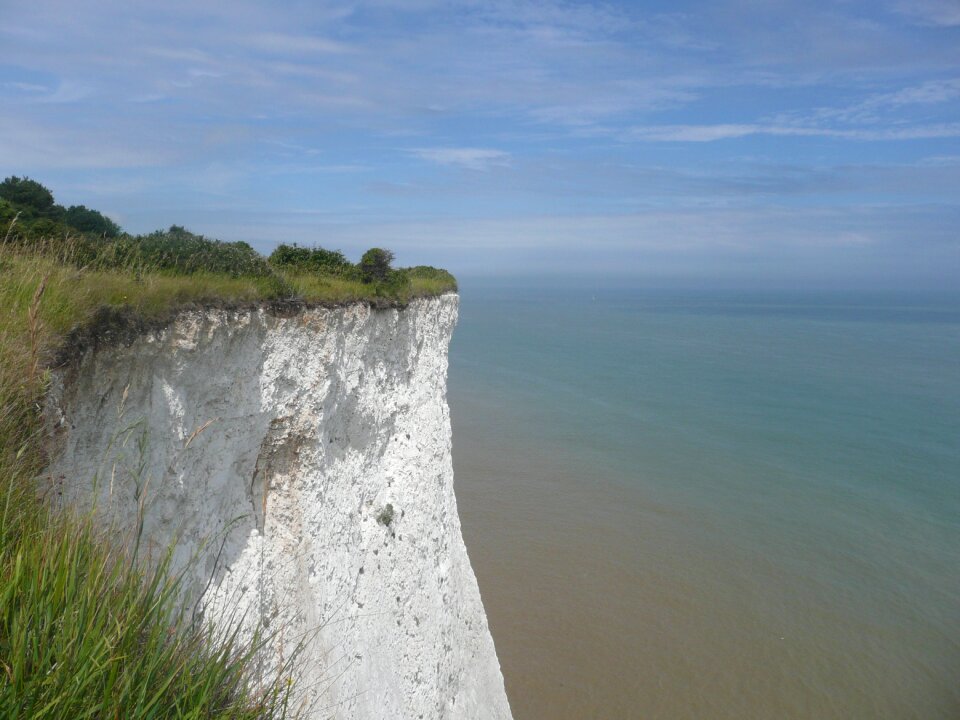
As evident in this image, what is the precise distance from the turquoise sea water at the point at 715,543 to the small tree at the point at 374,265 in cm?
1134

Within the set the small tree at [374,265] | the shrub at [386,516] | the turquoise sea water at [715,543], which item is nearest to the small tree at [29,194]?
the small tree at [374,265]

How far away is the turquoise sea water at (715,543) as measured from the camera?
1742cm

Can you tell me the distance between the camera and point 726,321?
117125 mm

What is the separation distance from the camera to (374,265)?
12.0 metres

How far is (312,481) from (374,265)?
164 inches

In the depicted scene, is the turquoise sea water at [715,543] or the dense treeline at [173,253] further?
the turquoise sea water at [715,543]

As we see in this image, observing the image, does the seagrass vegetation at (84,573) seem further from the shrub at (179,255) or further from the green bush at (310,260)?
the green bush at (310,260)

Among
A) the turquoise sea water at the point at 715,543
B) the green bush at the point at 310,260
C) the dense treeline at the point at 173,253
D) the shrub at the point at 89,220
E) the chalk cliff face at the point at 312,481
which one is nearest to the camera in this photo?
the chalk cliff face at the point at 312,481

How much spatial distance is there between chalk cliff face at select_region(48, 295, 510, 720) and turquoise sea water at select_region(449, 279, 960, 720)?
241 inches

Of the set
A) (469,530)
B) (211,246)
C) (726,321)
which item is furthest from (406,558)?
(726,321)

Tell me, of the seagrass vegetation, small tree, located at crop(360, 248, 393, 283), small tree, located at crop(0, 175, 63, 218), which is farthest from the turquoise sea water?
small tree, located at crop(0, 175, 63, 218)

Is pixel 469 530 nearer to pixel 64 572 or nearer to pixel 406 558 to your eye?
pixel 406 558

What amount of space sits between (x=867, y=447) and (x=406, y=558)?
32727 millimetres

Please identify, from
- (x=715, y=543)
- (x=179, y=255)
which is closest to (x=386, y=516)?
(x=179, y=255)
